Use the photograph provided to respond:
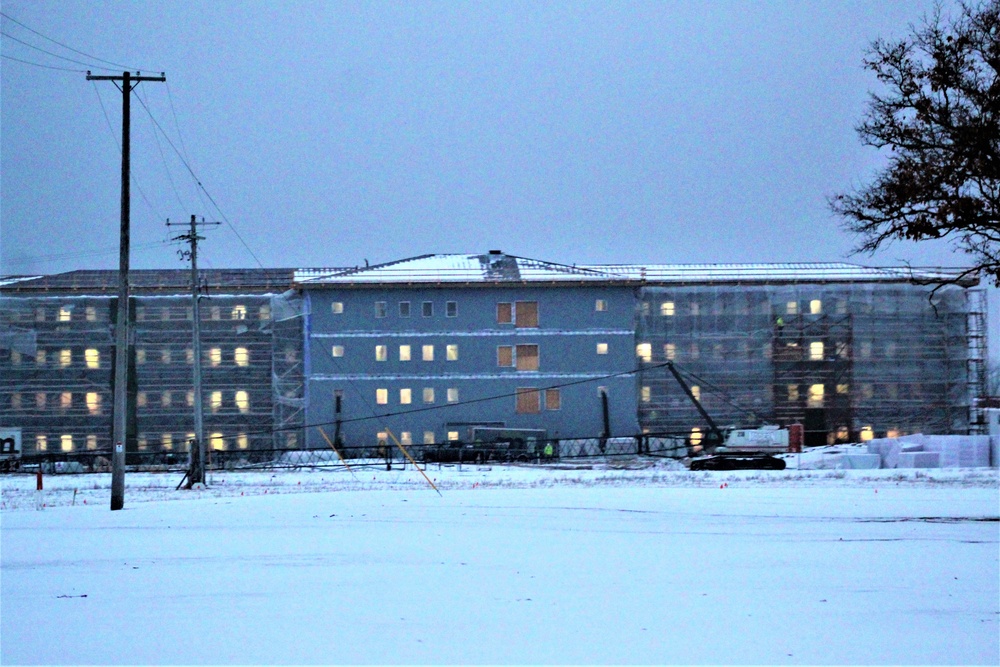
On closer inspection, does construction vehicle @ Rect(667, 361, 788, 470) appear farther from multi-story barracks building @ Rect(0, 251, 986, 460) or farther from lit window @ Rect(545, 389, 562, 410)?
lit window @ Rect(545, 389, 562, 410)

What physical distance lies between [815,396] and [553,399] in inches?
639

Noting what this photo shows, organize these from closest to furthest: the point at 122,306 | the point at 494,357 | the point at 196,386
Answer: the point at 122,306, the point at 196,386, the point at 494,357

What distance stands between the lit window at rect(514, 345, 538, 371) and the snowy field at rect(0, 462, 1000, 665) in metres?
41.5

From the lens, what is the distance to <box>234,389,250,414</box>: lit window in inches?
2414

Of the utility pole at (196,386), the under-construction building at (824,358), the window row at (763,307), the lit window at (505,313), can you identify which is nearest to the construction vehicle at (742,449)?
the under-construction building at (824,358)

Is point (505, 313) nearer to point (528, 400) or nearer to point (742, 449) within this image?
point (528, 400)

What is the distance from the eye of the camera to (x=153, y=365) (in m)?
61.4

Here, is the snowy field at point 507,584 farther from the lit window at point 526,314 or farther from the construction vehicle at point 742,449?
the lit window at point 526,314

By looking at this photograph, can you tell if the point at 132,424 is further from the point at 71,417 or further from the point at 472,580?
the point at 472,580

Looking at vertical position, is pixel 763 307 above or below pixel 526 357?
above

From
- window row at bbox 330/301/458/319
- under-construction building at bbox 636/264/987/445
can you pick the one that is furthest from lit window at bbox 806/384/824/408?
window row at bbox 330/301/458/319

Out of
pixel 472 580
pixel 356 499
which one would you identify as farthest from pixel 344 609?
pixel 356 499

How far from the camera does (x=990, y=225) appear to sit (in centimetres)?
1473

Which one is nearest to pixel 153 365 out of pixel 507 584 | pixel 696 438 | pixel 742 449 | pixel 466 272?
pixel 466 272
